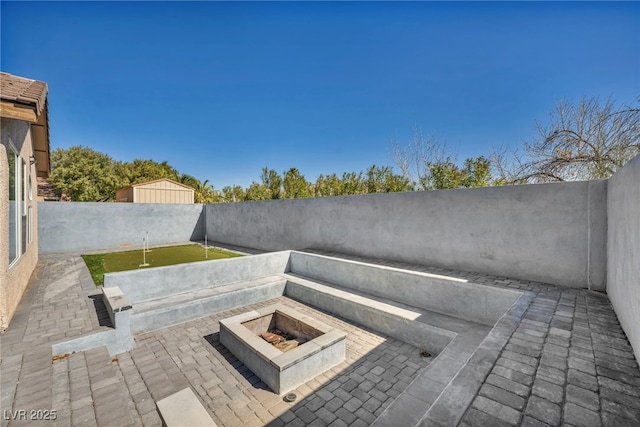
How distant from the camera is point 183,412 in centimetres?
271

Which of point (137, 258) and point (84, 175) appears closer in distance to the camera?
point (137, 258)

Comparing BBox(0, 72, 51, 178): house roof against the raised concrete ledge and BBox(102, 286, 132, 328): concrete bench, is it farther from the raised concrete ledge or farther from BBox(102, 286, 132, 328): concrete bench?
the raised concrete ledge

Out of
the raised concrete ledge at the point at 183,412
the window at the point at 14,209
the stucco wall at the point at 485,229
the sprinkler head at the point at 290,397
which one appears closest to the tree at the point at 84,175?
the window at the point at 14,209

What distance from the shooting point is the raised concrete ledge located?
255 cm

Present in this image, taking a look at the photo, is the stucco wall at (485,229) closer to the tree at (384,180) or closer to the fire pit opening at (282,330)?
the tree at (384,180)

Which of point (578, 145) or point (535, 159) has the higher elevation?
point (578, 145)

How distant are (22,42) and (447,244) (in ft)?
51.8

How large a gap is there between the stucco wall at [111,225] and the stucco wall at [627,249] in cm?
2145

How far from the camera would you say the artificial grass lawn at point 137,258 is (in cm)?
1103

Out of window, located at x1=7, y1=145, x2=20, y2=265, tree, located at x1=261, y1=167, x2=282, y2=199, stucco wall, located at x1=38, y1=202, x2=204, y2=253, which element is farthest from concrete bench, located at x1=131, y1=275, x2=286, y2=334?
stucco wall, located at x1=38, y1=202, x2=204, y2=253

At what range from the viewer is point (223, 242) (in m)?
19.0

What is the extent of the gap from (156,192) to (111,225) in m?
8.29

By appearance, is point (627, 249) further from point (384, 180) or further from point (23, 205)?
point (23, 205)

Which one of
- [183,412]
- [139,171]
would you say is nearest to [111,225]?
[183,412]
